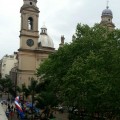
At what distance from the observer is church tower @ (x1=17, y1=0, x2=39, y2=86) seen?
3939 inches

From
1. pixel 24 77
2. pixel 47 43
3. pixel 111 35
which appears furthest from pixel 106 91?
pixel 47 43

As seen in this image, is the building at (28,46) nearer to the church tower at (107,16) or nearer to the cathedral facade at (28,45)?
the cathedral facade at (28,45)

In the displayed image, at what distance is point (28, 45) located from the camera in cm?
10100

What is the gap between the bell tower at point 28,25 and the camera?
100m

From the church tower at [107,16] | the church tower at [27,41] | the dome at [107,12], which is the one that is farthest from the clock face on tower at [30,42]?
the dome at [107,12]

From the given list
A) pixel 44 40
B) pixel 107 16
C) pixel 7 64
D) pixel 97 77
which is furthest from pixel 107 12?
pixel 97 77

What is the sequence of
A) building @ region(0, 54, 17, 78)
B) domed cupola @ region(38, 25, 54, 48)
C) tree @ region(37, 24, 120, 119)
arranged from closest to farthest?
tree @ region(37, 24, 120, 119) < domed cupola @ region(38, 25, 54, 48) < building @ region(0, 54, 17, 78)

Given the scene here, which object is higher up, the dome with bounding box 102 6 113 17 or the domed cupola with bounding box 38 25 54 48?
the dome with bounding box 102 6 113 17

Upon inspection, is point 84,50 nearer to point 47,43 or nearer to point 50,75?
point 50,75

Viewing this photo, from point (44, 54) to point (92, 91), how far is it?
6263 cm

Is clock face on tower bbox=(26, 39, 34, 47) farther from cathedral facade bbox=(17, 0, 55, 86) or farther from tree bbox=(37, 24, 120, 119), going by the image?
tree bbox=(37, 24, 120, 119)

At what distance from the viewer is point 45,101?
52906mm

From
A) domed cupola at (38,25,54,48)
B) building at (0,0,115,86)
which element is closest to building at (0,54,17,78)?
domed cupola at (38,25,54,48)

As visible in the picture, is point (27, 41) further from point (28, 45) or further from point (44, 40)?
point (44, 40)
